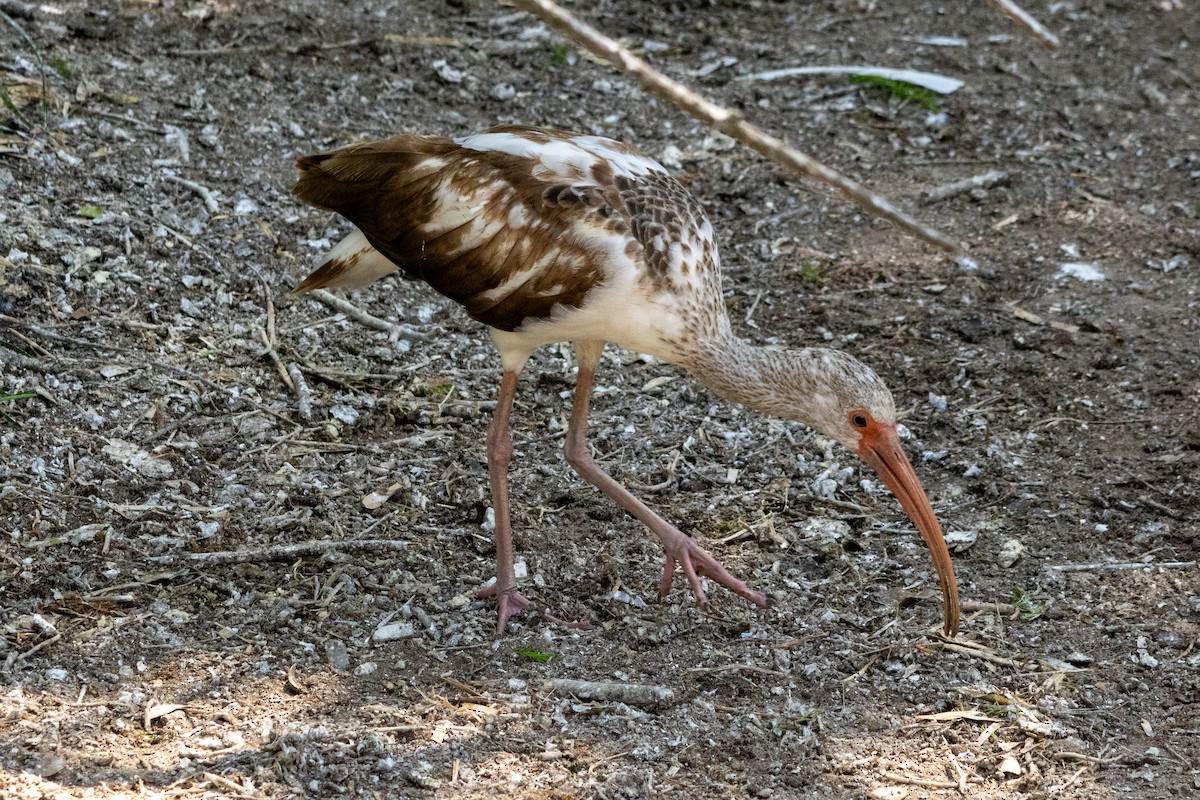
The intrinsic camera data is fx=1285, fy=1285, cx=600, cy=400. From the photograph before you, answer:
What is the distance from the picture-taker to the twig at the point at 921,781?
4.08m

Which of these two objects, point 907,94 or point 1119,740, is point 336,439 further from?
point 907,94

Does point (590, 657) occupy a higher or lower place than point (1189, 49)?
lower

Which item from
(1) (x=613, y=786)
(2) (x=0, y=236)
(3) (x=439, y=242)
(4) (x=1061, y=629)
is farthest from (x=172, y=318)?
(4) (x=1061, y=629)

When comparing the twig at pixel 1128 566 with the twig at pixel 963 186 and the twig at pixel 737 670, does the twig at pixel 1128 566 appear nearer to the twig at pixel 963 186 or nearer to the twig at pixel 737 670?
the twig at pixel 737 670

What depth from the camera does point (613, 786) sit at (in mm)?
3932

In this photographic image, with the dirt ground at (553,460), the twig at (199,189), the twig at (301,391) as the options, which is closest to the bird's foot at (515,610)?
the dirt ground at (553,460)

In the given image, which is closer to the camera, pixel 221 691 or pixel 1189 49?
pixel 221 691

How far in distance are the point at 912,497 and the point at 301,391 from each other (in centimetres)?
276

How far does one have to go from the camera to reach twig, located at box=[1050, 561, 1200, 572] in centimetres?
504

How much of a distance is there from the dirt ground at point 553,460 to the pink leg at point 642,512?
4.2 inches

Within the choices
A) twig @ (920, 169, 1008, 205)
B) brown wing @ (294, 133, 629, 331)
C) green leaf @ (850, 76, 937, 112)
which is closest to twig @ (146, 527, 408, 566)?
brown wing @ (294, 133, 629, 331)

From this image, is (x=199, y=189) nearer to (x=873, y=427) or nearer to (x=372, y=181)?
(x=372, y=181)

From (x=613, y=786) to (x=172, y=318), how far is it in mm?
3287

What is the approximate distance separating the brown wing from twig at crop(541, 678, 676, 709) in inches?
52.4
